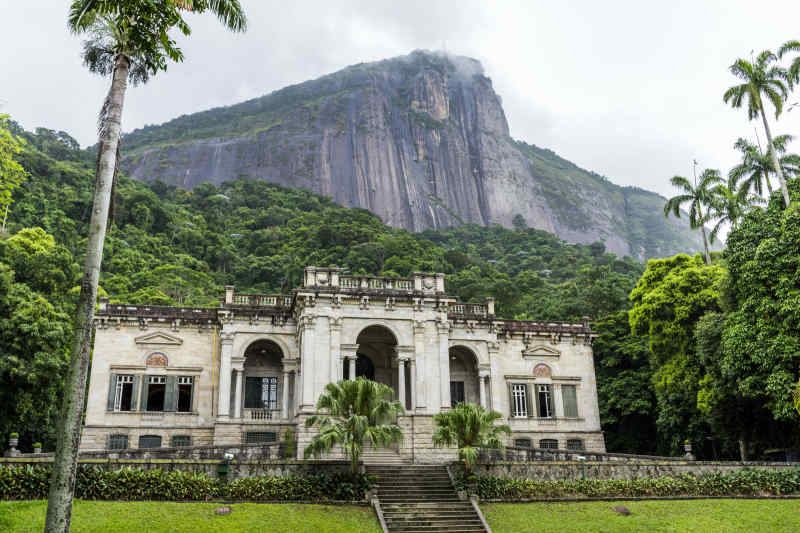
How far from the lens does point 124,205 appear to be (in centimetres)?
6850

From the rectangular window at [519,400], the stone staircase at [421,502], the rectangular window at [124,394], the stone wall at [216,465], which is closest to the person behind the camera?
the stone wall at [216,465]

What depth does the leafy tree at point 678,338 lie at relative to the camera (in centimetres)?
3284

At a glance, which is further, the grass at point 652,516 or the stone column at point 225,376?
the stone column at point 225,376

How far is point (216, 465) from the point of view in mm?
20594

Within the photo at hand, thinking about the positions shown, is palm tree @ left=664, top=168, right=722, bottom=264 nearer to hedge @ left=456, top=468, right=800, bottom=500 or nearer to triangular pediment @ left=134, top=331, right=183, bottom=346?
hedge @ left=456, top=468, right=800, bottom=500

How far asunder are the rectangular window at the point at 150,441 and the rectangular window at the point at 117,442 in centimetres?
71

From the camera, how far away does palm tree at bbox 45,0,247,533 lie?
11742 millimetres

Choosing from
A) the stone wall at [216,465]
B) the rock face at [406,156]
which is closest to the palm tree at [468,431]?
the stone wall at [216,465]

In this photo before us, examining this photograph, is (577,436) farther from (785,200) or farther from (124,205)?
(124,205)

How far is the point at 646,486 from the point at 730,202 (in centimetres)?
2288

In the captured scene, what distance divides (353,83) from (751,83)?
409 feet

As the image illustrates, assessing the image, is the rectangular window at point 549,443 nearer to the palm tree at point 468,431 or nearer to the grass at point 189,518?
the palm tree at point 468,431

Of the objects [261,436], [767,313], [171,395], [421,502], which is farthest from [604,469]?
[171,395]

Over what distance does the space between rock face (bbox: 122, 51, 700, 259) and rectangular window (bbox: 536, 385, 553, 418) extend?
280 ft
